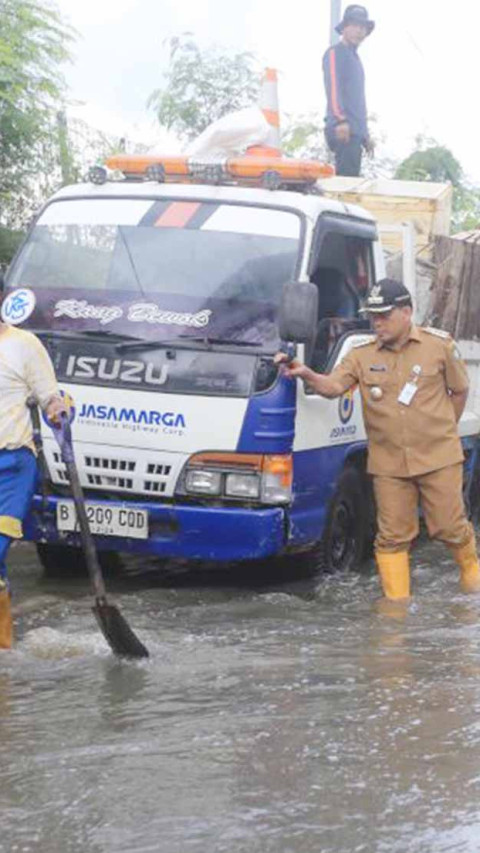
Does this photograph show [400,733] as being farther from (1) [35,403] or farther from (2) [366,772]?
(1) [35,403]

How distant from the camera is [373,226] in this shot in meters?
8.44

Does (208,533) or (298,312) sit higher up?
(298,312)

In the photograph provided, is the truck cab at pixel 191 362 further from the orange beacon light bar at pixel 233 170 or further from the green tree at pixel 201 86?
the green tree at pixel 201 86

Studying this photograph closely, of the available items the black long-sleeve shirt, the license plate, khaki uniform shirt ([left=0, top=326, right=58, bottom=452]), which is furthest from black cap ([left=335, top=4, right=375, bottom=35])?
khaki uniform shirt ([left=0, top=326, right=58, bottom=452])

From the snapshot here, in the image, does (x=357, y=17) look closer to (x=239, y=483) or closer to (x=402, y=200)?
(x=402, y=200)

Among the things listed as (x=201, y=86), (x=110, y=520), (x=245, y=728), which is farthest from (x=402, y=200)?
(x=201, y=86)

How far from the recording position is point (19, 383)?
603 cm

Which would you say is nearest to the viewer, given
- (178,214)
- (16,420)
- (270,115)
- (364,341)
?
(16,420)

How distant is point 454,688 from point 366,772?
1.15 meters

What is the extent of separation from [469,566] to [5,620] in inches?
103

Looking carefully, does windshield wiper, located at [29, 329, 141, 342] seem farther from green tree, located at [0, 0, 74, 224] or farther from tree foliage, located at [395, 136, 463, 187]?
tree foliage, located at [395, 136, 463, 187]

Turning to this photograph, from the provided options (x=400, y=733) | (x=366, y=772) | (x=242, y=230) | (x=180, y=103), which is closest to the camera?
(x=366, y=772)

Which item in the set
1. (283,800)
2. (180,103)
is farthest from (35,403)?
(180,103)

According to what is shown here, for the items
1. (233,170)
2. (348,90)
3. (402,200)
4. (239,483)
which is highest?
(348,90)
